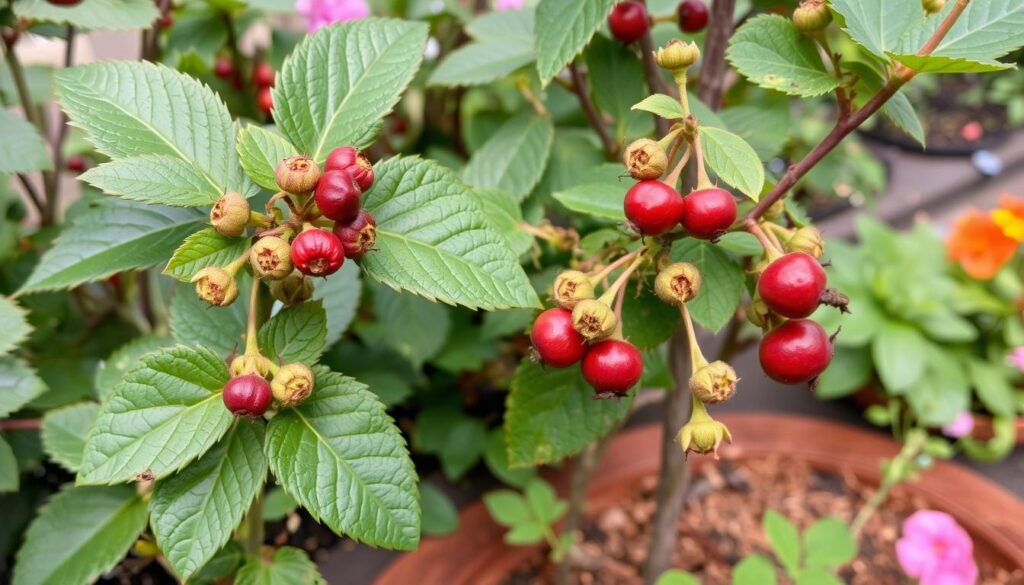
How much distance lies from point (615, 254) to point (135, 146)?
0.35 metres

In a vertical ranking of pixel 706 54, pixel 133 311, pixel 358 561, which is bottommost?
pixel 358 561

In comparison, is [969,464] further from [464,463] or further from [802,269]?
[802,269]

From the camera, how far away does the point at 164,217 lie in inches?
22.8

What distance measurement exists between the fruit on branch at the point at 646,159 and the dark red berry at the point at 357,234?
16cm

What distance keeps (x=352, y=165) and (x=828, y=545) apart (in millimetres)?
715

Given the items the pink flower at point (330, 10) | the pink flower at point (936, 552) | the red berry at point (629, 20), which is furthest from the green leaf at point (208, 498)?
the pink flower at point (936, 552)

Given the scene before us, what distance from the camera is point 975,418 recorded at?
134 centimetres

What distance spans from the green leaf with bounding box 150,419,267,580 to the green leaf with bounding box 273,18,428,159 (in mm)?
207

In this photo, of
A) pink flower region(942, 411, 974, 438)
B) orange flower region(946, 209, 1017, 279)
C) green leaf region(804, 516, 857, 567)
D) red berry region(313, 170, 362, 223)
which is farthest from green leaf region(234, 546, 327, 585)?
orange flower region(946, 209, 1017, 279)

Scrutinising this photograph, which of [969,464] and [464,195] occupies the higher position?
[464,195]

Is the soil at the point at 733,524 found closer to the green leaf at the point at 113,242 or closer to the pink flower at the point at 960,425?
the pink flower at the point at 960,425

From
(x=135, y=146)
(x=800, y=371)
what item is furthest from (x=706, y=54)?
(x=135, y=146)

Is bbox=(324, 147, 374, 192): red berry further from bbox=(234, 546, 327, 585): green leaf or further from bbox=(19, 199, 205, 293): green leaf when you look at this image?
bbox=(234, 546, 327, 585): green leaf

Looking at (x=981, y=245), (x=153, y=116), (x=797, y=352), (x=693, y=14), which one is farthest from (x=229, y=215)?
(x=981, y=245)
